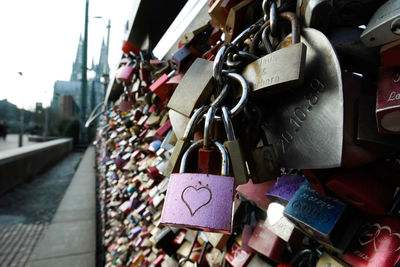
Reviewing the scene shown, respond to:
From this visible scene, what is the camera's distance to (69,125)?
1898 cm

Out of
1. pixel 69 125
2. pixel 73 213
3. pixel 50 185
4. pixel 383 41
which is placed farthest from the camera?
pixel 69 125

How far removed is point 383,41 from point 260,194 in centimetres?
45

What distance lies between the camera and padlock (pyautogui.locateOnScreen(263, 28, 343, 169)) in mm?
409

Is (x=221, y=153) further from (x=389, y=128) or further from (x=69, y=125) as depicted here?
(x=69, y=125)

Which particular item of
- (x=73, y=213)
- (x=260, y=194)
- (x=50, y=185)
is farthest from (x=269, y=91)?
(x=50, y=185)

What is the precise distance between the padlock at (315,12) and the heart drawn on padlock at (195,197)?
366mm

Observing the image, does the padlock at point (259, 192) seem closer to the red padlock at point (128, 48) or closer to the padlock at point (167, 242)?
the padlock at point (167, 242)

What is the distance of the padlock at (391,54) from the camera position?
1.20ft

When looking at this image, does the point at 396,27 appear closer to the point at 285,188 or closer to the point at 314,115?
the point at 314,115

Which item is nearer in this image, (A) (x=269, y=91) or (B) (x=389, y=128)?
(B) (x=389, y=128)

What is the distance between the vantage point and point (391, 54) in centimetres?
38

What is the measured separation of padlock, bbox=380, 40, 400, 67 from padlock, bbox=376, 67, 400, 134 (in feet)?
0.05

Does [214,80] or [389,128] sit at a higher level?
[214,80]

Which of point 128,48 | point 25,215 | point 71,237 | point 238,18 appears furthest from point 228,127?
point 25,215
